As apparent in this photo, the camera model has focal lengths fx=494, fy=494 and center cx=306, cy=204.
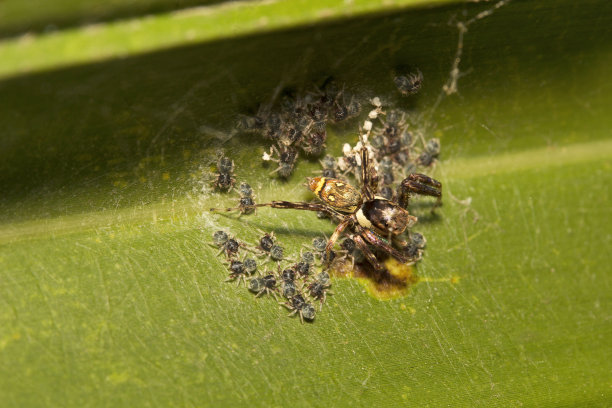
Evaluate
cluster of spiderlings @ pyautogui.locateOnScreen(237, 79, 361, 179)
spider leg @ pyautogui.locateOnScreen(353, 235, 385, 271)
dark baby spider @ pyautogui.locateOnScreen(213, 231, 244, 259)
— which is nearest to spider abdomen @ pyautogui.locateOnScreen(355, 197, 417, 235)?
spider leg @ pyautogui.locateOnScreen(353, 235, 385, 271)

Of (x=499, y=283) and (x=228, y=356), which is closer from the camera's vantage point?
(x=228, y=356)

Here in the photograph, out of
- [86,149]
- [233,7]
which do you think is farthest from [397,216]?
[86,149]

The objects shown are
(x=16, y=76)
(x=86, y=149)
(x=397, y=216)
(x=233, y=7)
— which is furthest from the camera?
(x=397, y=216)

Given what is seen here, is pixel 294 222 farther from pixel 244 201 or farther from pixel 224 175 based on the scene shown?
pixel 224 175

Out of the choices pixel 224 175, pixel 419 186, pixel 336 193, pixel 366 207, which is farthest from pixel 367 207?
pixel 224 175

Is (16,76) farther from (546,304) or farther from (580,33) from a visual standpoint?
(546,304)

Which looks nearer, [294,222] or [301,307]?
[301,307]
